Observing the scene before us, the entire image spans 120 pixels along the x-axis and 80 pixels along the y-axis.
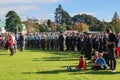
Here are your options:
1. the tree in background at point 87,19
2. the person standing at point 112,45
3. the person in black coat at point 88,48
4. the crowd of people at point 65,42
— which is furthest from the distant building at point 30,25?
the person standing at point 112,45

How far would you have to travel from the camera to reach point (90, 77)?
17.3 metres

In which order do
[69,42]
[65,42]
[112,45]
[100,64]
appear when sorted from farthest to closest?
[65,42] → [69,42] → [100,64] → [112,45]

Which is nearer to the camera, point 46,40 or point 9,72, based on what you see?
point 9,72

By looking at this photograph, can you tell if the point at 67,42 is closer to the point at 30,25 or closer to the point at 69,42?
the point at 69,42

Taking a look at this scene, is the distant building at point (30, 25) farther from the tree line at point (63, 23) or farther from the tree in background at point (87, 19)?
the tree in background at point (87, 19)

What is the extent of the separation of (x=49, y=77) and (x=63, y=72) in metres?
2.11

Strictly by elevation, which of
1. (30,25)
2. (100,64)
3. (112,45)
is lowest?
(100,64)

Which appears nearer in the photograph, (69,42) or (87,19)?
(69,42)

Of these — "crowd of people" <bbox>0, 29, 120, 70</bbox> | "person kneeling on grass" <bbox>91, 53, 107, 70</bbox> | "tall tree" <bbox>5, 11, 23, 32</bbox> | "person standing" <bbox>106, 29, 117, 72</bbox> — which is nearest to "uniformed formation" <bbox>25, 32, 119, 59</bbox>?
"crowd of people" <bbox>0, 29, 120, 70</bbox>

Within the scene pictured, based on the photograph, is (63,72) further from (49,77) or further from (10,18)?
(10,18)

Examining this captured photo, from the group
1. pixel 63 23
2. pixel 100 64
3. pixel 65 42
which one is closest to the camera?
pixel 100 64

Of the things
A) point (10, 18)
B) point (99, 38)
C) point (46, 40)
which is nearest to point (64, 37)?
point (46, 40)

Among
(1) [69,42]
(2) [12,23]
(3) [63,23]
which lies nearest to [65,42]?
(1) [69,42]

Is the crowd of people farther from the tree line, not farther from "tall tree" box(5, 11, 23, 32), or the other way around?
"tall tree" box(5, 11, 23, 32)
